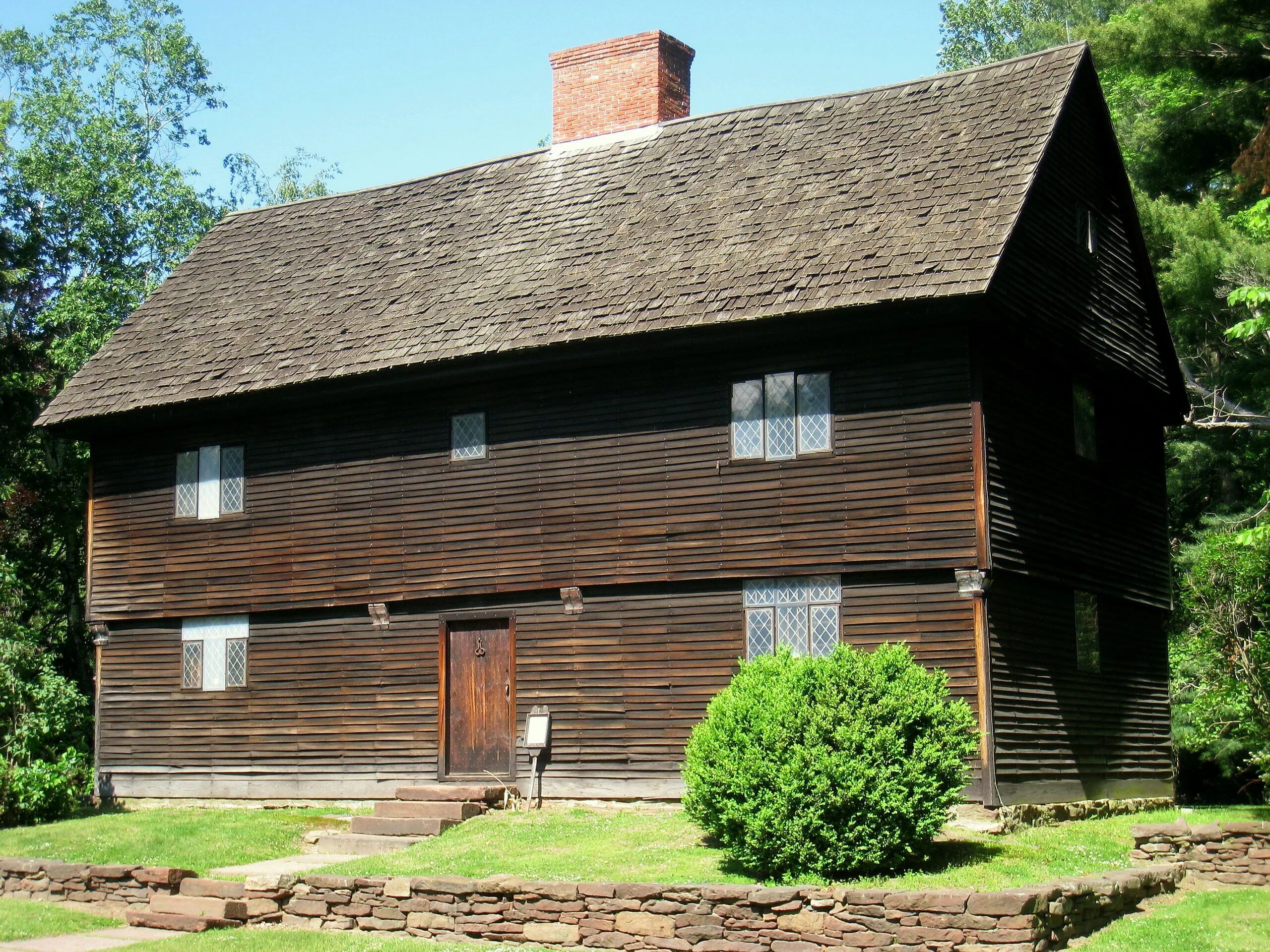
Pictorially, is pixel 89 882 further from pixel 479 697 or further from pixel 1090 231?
pixel 1090 231

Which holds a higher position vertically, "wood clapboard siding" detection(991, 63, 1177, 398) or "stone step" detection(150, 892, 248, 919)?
"wood clapboard siding" detection(991, 63, 1177, 398)

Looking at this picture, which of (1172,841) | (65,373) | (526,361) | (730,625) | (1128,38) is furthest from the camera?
(65,373)

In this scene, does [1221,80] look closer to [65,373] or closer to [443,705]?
[443,705]

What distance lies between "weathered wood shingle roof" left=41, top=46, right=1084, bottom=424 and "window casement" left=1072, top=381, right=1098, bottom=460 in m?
3.68

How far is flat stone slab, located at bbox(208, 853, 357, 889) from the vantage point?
1625 centimetres

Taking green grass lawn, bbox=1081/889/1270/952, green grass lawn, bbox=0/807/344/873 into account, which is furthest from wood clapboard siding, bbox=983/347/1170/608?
green grass lawn, bbox=0/807/344/873

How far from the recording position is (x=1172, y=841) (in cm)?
1473

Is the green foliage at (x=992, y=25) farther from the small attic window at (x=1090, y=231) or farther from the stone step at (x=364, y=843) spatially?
the stone step at (x=364, y=843)

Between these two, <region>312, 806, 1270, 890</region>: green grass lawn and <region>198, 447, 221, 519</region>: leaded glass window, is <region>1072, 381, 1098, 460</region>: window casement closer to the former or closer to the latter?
<region>312, 806, 1270, 890</region>: green grass lawn

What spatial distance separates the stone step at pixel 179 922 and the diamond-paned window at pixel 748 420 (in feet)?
26.3

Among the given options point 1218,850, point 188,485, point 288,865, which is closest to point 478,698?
point 288,865

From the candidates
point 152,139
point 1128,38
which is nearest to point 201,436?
point 1128,38

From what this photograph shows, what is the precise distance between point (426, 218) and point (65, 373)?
47.4ft

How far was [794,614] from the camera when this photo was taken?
18.1m
